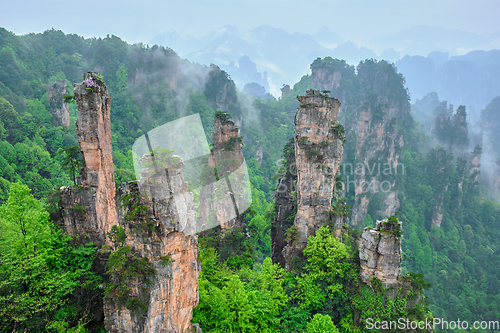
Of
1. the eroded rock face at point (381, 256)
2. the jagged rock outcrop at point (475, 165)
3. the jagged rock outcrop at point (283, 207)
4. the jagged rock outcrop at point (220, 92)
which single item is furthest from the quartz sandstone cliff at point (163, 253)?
the jagged rock outcrop at point (475, 165)

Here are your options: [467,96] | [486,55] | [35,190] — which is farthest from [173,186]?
[486,55]

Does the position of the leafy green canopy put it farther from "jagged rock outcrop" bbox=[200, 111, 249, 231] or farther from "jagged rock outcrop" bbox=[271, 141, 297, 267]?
"jagged rock outcrop" bbox=[271, 141, 297, 267]

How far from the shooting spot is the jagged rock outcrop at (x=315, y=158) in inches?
828

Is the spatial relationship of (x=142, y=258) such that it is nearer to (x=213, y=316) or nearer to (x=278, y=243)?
(x=213, y=316)

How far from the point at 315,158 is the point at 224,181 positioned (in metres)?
8.43

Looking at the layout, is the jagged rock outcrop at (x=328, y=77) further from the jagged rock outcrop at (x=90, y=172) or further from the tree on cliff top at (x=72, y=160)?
the tree on cliff top at (x=72, y=160)

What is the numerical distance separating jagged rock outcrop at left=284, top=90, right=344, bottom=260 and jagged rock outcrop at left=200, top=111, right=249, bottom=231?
6.28 m

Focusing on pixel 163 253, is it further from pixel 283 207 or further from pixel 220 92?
pixel 220 92

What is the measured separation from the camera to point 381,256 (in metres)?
16.4

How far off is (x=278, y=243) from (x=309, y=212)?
5420 millimetres

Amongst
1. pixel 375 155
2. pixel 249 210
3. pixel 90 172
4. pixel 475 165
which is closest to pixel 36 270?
pixel 90 172

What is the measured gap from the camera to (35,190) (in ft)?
103

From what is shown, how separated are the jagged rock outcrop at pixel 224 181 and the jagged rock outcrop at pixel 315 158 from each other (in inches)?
247

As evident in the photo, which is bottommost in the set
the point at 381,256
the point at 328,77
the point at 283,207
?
the point at 381,256
